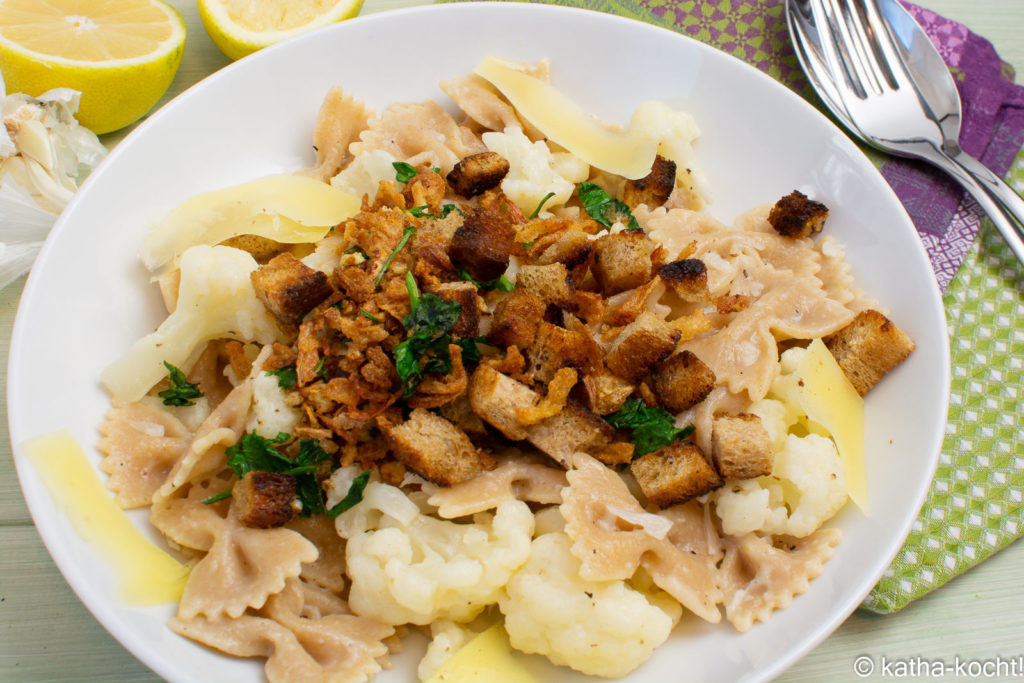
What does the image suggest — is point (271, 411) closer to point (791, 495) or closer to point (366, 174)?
point (366, 174)

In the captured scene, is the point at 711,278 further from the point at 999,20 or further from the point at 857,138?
the point at 999,20

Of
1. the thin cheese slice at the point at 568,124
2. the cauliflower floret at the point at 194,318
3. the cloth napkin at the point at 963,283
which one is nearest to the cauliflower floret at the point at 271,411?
the cauliflower floret at the point at 194,318

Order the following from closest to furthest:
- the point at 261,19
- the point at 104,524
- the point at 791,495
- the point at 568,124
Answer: the point at 104,524 → the point at 791,495 → the point at 568,124 → the point at 261,19

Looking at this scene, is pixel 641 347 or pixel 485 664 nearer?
pixel 485 664

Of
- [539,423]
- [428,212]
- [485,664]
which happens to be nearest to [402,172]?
[428,212]

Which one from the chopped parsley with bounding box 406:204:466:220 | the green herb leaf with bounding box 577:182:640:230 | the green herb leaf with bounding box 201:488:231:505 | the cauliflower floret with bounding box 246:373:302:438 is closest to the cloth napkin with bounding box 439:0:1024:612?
the green herb leaf with bounding box 577:182:640:230

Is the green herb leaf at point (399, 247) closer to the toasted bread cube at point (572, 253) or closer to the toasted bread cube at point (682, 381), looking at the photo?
the toasted bread cube at point (572, 253)
